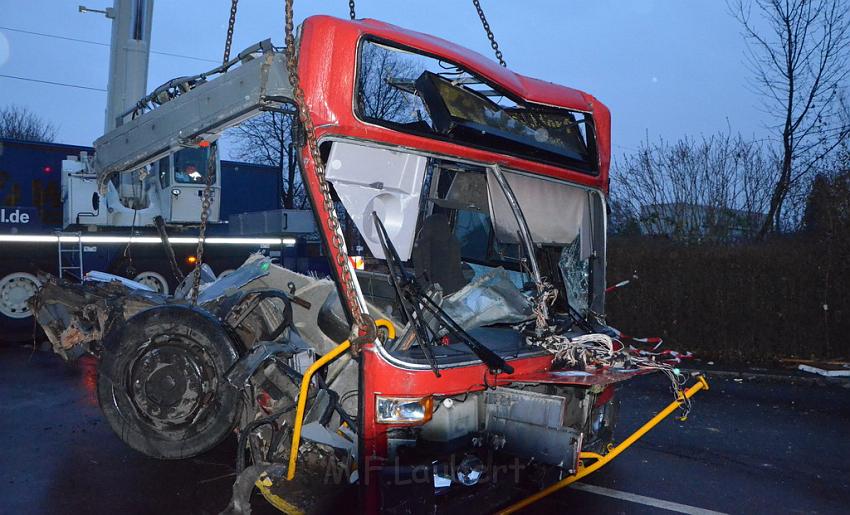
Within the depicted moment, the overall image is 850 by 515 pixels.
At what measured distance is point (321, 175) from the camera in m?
3.60

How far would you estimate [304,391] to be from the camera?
3709 millimetres

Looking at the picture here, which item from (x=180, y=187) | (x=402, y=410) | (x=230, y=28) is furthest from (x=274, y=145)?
(x=402, y=410)

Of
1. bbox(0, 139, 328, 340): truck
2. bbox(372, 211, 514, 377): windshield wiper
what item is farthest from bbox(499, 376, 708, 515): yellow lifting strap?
bbox(0, 139, 328, 340): truck

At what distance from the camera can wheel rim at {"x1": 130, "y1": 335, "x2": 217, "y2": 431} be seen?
459cm

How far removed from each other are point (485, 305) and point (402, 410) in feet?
3.53

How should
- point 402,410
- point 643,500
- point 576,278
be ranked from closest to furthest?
point 402,410, point 643,500, point 576,278

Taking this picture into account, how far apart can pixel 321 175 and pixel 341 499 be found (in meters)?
1.90

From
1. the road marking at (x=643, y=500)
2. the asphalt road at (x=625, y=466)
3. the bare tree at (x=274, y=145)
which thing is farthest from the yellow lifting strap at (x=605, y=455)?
the bare tree at (x=274, y=145)

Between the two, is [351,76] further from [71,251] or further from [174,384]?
[71,251]

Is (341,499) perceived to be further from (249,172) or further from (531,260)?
(249,172)

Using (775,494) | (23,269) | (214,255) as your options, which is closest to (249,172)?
(214,255)

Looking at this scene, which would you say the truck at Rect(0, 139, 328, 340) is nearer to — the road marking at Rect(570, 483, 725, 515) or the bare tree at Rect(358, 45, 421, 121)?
the bare tree at Rect(358, 45, 421, 121)

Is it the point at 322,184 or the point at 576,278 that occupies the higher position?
the point at 322,184

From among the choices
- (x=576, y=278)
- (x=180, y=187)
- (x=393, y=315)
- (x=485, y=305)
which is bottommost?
(x=393, y=315)
